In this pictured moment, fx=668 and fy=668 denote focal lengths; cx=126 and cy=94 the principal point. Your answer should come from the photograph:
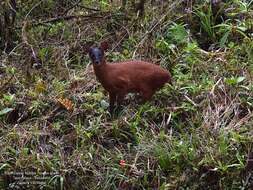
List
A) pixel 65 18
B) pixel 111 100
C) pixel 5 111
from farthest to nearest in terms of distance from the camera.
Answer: pixel 65 18, pixel 5 111, pixel 111 100

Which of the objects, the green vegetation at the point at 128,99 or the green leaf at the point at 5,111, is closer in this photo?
the green vegetation at the point at 128,99

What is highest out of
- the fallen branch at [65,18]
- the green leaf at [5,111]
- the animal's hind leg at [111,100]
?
the fallen branch at [65,18]

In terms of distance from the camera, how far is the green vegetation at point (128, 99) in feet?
17.6

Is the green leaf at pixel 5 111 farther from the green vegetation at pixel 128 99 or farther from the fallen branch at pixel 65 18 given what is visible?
the fallen branch at pixel 65 18

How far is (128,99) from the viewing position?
20.2 ft

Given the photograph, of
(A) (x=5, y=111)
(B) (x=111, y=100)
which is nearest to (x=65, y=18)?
(A) (x=5, y=111)

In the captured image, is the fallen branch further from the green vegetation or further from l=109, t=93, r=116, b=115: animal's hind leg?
l=109, t=93, r=116, b=115: animal's hind leg

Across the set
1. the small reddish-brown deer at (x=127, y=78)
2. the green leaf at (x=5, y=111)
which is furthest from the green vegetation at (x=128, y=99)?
the small reddish-brown deer at (x=127, y=78)

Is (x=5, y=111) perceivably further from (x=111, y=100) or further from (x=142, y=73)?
(x=142, y=73)

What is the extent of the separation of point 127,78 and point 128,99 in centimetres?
43

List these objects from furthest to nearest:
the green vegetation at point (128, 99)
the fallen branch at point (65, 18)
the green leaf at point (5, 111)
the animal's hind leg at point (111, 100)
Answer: the fallen branch at point (65, 18) < the green leaf at point (5, 111) < the animal's hind leg at point (111, 100) < the green vegetation at point (128, 99)

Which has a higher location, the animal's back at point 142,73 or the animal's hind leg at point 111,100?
the animal's back at point 142,73

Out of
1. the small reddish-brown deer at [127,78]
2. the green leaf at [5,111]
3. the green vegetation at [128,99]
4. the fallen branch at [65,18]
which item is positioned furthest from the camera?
the fallen branch at [65,18]

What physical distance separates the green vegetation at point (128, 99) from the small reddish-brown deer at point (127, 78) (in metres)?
0.17
